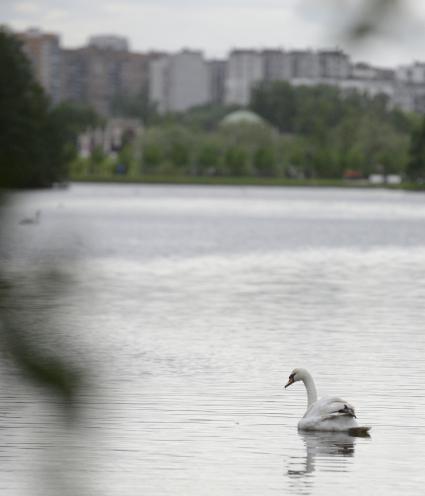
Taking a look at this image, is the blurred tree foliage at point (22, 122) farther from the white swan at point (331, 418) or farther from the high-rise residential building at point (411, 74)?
the white swan at point (331, 418)

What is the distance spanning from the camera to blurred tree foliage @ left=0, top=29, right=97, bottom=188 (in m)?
2.92

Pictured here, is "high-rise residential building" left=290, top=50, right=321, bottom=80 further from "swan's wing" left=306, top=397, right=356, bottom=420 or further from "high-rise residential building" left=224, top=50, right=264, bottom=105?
"swan's wing" left=306, top=397, right=356, bottom=420

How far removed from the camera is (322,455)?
515 inches

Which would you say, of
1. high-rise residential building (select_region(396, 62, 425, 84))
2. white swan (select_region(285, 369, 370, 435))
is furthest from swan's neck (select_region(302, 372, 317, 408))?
high-rise residential building (select_region(396, 62, 425, 84))

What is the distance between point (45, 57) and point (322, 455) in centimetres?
1070

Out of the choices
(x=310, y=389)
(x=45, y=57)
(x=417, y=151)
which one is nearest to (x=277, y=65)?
(x=45, y=57)

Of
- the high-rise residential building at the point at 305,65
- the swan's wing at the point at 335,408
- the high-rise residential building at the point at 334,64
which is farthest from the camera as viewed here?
the swan's wing at the point at 335,408

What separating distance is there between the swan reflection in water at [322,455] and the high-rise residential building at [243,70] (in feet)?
29.7

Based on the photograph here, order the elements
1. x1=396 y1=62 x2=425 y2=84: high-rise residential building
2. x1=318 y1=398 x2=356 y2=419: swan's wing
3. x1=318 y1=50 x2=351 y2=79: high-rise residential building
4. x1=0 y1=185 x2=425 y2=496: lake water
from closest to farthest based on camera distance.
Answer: x1=318 y1=50 x2=351 y2=79: high-rise residential building → x1=396 y1=62 x2=425 y2=84: high-rise residential building → x1=0 y1=185 x2=425 y2=496: lake water → x1=318 y1=398 x2=356 y2=419: swan's wing

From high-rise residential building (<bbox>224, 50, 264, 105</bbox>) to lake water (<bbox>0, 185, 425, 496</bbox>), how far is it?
51 cm

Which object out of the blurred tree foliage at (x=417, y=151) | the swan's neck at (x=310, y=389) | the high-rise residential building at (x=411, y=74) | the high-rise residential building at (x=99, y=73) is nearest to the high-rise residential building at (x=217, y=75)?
the high-rise residential building at (x=99, y=73)

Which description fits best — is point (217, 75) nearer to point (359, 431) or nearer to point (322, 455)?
point (322, 455)

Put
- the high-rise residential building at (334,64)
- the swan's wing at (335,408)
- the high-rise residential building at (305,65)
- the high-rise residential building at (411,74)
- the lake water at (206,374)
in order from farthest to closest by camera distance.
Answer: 1. the swan's wing at (335,408)
2. the lake water at (206,374)
3. the high-rise residential building at (305,65)
4. the high-rise residential building at (411,74)
5. the high-rise residential building at (334,64)

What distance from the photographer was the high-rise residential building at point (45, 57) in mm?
2617
